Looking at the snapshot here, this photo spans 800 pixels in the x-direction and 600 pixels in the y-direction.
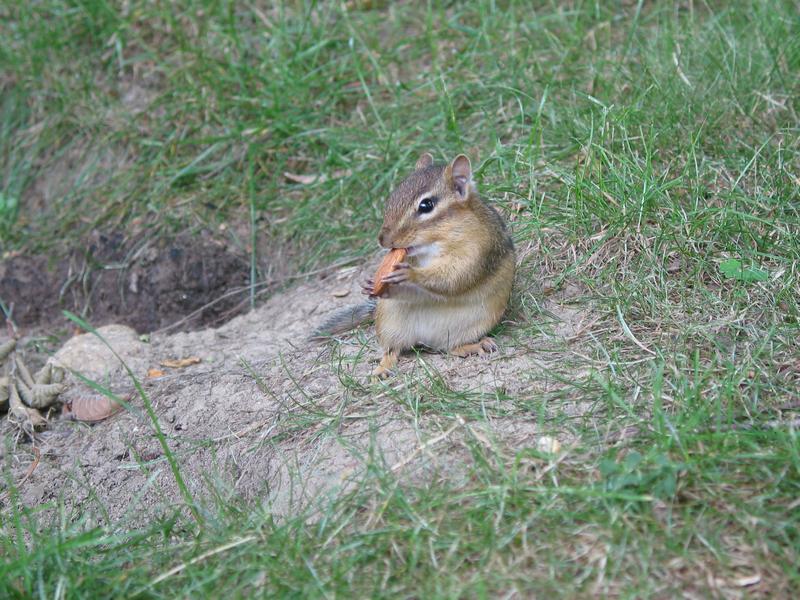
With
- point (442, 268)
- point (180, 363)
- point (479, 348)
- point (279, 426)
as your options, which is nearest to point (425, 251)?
point (442, 268)

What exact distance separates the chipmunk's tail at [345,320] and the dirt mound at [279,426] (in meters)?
0.06

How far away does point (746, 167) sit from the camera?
4.11m

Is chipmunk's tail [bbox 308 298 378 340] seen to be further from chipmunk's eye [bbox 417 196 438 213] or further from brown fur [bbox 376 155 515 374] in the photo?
chipmunk's eye [bbox 417 196 438 213]

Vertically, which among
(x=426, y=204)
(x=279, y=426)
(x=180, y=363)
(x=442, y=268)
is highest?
(x=426, y=204)

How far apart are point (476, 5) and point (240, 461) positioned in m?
3.45

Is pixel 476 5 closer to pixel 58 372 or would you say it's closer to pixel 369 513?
pixel 58 372

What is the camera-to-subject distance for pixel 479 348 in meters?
3.64

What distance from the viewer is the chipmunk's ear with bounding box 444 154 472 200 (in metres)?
3.56

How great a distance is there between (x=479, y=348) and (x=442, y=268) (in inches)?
14.1

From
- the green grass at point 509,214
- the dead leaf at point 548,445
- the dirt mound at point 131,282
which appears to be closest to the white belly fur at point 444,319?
the green grass at point 509,214

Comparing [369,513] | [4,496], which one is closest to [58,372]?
[4,496]

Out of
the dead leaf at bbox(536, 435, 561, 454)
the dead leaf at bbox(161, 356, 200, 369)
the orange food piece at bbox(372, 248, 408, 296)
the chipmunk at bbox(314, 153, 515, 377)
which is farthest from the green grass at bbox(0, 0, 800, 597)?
the dead leaf at bbox(161, 356, 200, 369)

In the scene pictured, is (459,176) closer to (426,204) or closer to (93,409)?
(426,204)

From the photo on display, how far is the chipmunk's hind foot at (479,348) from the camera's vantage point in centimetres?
364
